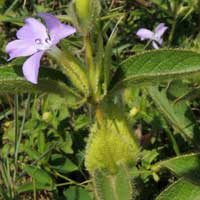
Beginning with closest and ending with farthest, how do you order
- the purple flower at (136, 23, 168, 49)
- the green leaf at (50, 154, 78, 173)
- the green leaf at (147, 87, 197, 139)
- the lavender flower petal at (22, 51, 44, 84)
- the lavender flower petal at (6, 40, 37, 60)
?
the lavender flower petal at (22, 51, 44, 84) → the lavender flower petal at (6, 40, 37, 60) → the green leaf at (147, 87, 197, 139) → the green leaf at (50, 154, 78, 173) → the purple flower at (136, 23, 168, 49)

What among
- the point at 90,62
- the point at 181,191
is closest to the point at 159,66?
the point at 90,62

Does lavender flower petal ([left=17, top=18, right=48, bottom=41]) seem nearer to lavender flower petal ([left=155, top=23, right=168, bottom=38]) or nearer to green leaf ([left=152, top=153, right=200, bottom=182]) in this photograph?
green leaf ([left=152, top=153, right=200, bottom=182])

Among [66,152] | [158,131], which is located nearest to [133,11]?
[158,131]

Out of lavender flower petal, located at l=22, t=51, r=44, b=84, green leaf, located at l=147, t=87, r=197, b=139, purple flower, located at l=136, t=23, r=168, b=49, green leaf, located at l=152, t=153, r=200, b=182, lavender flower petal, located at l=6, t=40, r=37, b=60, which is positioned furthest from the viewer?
purple flower, located at l=136, t=23, r=168, b=49

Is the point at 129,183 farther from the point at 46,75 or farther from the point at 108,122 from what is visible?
the point at 46,75

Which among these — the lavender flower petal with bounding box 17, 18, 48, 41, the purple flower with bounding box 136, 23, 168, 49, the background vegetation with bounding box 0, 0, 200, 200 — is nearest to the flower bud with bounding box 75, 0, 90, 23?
the lavender flower petal with bounding box 17, 18, 48, 41

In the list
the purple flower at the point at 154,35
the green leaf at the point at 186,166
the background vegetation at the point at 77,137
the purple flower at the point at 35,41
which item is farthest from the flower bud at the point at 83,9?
the purple flower at the point at 154,35

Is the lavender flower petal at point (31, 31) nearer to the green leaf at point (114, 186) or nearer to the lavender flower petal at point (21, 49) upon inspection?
the lavender flower petal at point (21, 49)
